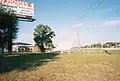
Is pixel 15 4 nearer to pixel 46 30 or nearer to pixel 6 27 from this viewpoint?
pixel 6 27

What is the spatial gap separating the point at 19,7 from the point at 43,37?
133 ft

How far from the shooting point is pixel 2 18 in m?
36.4

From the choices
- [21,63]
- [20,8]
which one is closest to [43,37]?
[20,8]

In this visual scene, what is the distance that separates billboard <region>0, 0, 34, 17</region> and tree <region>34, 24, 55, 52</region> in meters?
36.3

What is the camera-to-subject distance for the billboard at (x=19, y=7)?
1732 inches

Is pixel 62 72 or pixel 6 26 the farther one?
pixel 6 26

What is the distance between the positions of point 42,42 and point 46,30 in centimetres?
658

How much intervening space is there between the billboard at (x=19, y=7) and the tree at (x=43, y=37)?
36.3 metres

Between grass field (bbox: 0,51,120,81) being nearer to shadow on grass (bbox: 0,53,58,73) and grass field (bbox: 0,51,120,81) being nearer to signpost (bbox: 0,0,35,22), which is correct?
shadow on grass (bbox: 0,53,58,73)

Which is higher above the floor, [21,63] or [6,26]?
[6,26]

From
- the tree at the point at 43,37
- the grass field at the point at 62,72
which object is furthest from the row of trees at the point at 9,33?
the grass field at the point at 62,72

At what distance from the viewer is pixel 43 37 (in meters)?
86.2

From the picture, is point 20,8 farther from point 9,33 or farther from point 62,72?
point 62,72

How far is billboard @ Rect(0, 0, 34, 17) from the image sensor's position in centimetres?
4400
